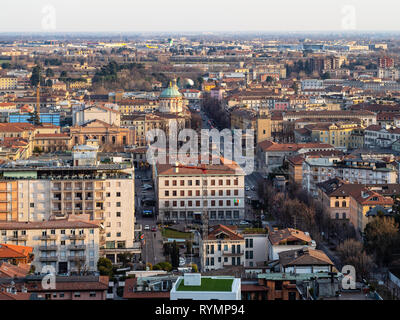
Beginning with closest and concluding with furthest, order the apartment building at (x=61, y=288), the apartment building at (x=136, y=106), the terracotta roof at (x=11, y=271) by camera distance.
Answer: the apartment building at (x=61, y=288), the terracotta roof at (x=11, y=271), the apartment building at (x=136, y=106)

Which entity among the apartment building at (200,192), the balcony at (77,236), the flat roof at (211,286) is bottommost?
the apartment building at (200,192)

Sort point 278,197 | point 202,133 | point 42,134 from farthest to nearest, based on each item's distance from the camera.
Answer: point 202,133
point 42,134
point 278,197

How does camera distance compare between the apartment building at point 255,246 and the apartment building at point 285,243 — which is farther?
the apartment building at point 255,246

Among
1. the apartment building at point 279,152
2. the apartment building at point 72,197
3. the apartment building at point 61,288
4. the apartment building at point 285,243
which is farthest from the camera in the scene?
the apartment building at point 279,152

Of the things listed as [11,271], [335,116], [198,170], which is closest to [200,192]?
[198,170]

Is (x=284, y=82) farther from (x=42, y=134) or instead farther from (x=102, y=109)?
(x=42, y=134)

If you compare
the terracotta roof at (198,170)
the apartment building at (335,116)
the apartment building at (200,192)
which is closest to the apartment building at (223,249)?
the apartment building at (200,192)

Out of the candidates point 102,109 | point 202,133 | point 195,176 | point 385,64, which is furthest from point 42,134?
point 385,64

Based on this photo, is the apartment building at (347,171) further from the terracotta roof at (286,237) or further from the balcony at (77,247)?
the balcony at (77,247)
